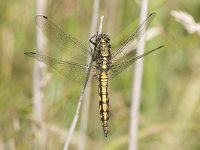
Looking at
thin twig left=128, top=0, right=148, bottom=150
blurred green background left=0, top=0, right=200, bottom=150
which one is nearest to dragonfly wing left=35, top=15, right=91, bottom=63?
thin twig left=128, top=0, right=148, bottom=150

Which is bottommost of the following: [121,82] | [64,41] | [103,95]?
[103,95]

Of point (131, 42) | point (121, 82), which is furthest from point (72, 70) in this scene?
point (121, 82)

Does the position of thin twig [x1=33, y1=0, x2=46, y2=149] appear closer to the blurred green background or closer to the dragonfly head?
the blurred green background

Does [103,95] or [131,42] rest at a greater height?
[131,42]

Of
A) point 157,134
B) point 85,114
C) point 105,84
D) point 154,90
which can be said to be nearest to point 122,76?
point 154,90

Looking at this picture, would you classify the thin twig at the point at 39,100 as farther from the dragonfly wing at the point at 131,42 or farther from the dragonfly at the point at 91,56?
the dragonfly wing at the point at 131,42

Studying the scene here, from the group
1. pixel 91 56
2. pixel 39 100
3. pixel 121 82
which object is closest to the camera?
pixel 91 56

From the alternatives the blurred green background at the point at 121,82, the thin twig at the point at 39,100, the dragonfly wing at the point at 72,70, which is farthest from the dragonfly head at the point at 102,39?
the blurred green background at the point at 121,82

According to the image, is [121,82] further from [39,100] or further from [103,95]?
[103,95]
